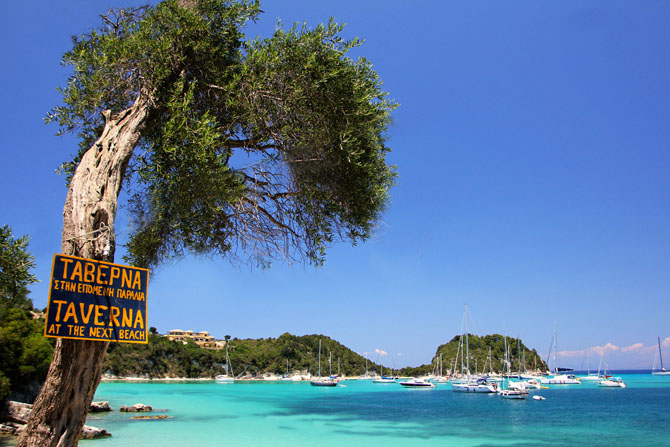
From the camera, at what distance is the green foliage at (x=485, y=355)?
120 metres

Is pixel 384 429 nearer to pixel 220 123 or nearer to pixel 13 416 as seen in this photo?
pixel 13 416

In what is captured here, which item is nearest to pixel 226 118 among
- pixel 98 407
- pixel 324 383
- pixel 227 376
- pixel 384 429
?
pixel 384 429

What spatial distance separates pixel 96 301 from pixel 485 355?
13019 cm

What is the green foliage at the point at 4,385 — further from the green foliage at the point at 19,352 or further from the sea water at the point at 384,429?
the sea water at the point at 384,429

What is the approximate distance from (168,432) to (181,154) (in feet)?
85.1

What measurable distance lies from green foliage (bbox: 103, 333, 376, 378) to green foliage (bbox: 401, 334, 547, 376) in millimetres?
28732

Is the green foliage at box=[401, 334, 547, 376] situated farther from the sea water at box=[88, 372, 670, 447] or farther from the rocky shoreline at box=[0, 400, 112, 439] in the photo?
the rocky shoreline at box=[0, 400, 112, 439]

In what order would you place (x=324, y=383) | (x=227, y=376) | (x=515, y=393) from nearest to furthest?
1. (x=515, y=393)
2. (x=324, y=383)
3. (x=227, y=376)

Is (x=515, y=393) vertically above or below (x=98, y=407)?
below

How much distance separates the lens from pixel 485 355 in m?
122

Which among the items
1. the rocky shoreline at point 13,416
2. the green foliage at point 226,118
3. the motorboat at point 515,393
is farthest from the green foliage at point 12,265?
the motorboat at point 515,393

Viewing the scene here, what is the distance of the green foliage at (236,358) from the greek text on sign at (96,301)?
9094cm

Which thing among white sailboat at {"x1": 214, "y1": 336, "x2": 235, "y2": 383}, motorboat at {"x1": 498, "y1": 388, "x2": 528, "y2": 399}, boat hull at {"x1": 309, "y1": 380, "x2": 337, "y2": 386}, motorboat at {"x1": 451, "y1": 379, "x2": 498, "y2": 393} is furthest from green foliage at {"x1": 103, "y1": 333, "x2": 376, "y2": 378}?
motorboat at {"x1": 498, "y1": 388, "x2": 528, "y2": 399}

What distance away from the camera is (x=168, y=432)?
26.2m
